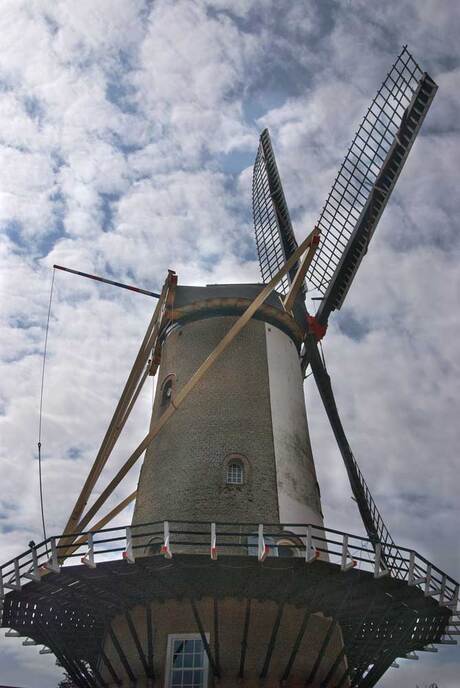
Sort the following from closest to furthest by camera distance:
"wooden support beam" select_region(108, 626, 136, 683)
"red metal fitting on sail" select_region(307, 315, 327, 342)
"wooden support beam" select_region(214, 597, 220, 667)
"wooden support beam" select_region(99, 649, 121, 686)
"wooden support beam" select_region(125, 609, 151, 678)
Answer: "wooden support beam" select_region(214, 597, 220, 667)
"wooden support beam" select_region(125, 609, 151, 678)
"wooden support beam" select_region(108, 626, 136, 683)
"wooden support beam" select_region(99, 649, 121, 686)
"red metal fitting on sail" select_region(307, 315, 327, 342)

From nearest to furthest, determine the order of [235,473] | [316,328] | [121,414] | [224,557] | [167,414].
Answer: [224,557] → [235,473] → [167,414] → [121,414] → [316,328]

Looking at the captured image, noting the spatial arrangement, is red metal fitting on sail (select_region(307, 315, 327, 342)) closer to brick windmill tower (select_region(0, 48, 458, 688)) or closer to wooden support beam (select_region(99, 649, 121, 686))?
brick windmill tower (select_region(0, 48, 458, 688))

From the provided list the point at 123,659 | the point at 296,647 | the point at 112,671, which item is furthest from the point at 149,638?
the point at 296,647

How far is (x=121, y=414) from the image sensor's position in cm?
1792

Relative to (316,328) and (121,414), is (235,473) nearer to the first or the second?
(121,414)

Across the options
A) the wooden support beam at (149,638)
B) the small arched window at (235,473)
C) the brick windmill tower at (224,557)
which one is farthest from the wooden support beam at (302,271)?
the wooden support beam at (149,638)

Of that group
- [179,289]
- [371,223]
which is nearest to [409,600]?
[179,289]

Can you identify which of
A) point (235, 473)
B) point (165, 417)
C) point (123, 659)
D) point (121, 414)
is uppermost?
point (121, 414)

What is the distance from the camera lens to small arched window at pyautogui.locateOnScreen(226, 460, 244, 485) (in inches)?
616

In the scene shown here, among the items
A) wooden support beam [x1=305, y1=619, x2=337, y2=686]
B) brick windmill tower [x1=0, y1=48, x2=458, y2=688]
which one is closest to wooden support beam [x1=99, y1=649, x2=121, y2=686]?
brick windmill tower [x1=0, y1=48, x2=458, y2=688]

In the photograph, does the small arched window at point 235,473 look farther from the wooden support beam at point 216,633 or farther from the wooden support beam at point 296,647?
the wooden support beam at point 296,647

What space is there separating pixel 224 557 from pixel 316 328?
11829mm

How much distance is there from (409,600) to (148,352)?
9.52 meters

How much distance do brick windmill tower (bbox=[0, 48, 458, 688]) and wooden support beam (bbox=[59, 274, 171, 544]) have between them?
0.05 meters
